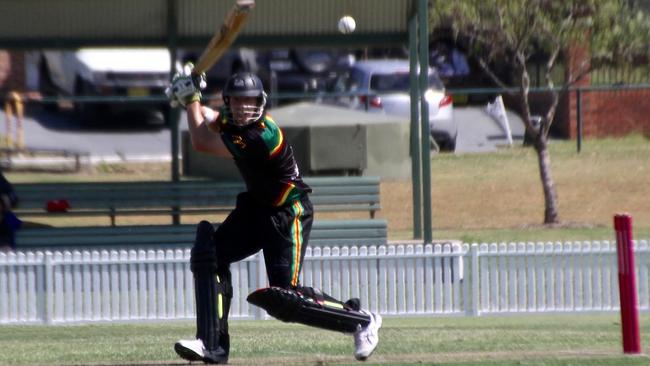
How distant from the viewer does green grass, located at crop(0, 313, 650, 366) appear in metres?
7.40

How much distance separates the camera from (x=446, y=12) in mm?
19156

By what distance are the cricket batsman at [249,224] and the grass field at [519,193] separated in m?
11.3

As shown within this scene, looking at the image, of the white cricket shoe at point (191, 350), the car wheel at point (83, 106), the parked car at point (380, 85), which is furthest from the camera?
the car wheel at point (83, 106)

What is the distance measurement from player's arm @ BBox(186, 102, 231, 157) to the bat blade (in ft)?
0.79

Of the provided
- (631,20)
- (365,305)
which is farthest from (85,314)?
(631,20)

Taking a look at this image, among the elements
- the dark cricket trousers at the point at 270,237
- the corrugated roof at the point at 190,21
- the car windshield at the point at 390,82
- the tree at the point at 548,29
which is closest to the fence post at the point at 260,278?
the corrugated roof at the point at 190,21

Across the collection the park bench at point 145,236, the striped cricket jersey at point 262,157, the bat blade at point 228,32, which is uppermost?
the bat blade at point 228,32

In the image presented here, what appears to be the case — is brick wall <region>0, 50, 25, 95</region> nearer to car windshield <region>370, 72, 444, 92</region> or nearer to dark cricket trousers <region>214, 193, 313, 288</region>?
car windshield <region>370, 72, 444, 92</region>

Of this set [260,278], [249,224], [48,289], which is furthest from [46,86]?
[249,224]

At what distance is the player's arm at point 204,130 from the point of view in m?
7.23

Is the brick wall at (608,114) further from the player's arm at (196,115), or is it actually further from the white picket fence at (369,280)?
the player's arm at (196,115)

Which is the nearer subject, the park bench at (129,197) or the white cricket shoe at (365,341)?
the white cricket shoe at (365,341)

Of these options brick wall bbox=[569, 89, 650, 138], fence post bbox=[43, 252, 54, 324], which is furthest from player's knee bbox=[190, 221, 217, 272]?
brick wall bbox=[569, 89, 650, 138]

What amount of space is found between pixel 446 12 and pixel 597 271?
6406 mm
